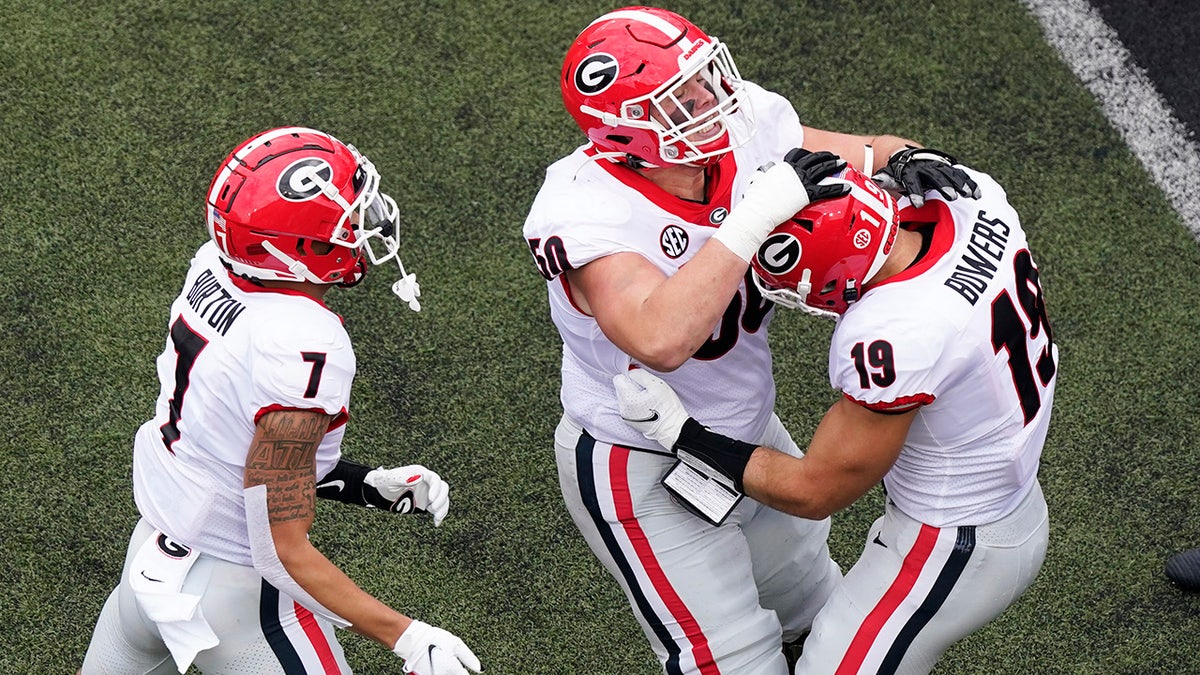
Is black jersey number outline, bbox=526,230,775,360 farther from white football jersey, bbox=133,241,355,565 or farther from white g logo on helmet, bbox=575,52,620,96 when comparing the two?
white football jersey, bbox=133,241,355,565

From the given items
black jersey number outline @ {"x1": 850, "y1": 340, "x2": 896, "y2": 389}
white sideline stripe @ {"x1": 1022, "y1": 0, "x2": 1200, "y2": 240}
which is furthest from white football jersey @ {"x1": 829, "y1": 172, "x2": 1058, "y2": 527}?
white sideline stripe @ {"x1": 1022, "y1": 0, "x2": 1200, "y2": 240}

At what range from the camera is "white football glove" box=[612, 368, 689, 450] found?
3.19 metres

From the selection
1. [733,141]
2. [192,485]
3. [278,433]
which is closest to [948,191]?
[733,141]

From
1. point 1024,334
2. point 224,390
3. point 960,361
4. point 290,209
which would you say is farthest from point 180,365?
point 1024,334

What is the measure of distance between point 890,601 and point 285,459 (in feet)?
4.98

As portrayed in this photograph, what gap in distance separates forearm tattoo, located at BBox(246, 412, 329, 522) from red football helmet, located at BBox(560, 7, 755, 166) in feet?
3.28

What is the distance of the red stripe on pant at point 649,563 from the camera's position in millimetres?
3395

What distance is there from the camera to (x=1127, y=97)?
564 cm

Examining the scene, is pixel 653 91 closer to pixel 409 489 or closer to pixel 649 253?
pixel 649 253

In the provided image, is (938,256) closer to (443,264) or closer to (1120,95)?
(443,264)

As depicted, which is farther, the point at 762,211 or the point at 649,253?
the point at 649,253

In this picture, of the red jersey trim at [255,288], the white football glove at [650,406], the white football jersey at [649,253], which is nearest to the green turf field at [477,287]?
the white football jersey at [649,253]

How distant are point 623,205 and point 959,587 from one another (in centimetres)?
126

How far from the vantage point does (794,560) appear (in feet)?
12.2
